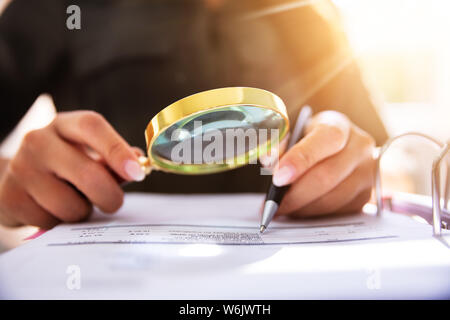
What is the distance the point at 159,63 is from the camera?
0.88 metres

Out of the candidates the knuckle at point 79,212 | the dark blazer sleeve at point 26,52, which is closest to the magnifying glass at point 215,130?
the knuckle at point 79,212

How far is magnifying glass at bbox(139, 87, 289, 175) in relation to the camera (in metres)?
0.39

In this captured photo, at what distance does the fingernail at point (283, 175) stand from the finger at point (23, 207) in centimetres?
34

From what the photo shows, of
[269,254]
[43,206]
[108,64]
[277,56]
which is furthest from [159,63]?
[269,254]

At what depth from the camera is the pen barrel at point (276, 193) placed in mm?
496

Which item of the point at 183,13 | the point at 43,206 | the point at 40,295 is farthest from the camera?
the point at 183,13

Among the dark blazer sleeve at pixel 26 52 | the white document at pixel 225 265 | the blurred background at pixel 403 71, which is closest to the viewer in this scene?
the white document at pixel 225 265

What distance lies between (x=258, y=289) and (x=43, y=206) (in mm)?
390

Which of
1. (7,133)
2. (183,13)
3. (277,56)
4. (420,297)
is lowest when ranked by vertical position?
(420,297)

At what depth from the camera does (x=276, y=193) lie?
0.50 m

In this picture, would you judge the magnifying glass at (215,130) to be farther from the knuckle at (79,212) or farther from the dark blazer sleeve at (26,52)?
the dark blazer sleeve at (26,52)

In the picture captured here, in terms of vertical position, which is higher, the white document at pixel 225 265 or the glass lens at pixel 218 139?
the glass lens at pixel 218 139

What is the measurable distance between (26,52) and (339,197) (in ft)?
2.58
